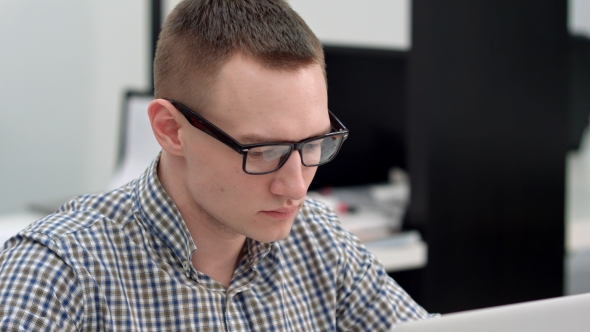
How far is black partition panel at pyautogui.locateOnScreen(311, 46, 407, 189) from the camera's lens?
253 cm

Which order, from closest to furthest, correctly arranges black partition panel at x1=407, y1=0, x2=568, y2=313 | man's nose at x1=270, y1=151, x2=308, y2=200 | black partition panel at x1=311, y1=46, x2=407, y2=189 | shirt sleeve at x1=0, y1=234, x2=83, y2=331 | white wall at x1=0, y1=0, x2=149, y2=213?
shirt sleeve at x1=0, y1=234, x2=83, y2=331, man's nose at x1=270, y1=151, x2=308, y2=200, black partition panel at x1=407, y1=0, x2=568, y2=313, black partition panel at x1=311, y1=46, x2=407, y2=189, white wall at x1=0, y1=0, x2=149, y2=213

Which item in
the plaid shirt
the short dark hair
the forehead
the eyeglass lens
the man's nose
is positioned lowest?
the plaid shirt

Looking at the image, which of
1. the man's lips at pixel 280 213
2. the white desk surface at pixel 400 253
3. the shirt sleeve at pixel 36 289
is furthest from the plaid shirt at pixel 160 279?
the white desk surface at pixel 400 253

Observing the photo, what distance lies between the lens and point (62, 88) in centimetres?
320

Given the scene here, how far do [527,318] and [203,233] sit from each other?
0.51 m

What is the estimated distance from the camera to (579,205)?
3.15 m

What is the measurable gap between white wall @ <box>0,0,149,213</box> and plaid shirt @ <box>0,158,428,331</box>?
2.25 metres

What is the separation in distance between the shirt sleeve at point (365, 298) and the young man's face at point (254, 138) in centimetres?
24

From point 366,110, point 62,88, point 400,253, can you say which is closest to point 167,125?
point 400,253

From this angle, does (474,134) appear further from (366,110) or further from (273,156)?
(273,156)

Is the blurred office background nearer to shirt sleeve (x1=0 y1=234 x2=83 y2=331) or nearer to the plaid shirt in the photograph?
the plaid shirt

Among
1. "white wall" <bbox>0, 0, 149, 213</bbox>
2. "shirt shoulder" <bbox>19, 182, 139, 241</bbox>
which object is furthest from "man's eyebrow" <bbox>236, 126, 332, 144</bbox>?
"white wall" <bbox>0, 0, 149, 213</bbox>

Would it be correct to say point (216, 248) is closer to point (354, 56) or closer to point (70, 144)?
point (354, 56)

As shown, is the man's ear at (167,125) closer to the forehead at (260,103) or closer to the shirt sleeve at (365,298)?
the forehead at (260,103)
